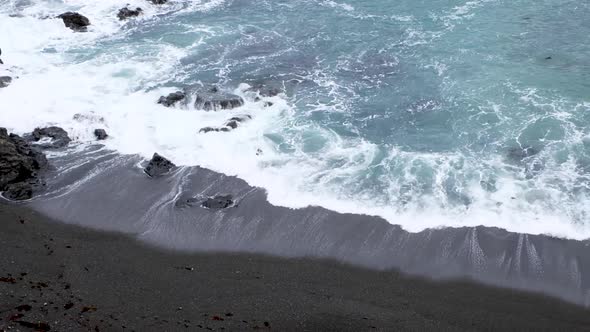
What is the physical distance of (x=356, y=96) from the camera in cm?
3269

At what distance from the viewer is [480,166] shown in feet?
86.5

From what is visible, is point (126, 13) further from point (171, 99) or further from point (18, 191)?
point (18, 191)

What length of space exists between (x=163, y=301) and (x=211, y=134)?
482 inches

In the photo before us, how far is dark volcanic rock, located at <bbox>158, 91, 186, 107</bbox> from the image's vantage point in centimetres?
3186

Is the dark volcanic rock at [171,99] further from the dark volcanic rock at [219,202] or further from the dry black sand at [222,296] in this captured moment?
the dry black sand at [222,296]

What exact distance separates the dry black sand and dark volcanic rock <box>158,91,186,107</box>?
11.9 meters

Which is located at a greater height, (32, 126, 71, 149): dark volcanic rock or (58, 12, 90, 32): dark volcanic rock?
(58, 12, 90, 32): dark volcanic rock

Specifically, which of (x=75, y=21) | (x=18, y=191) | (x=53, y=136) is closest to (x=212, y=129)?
(x=53, y=136)

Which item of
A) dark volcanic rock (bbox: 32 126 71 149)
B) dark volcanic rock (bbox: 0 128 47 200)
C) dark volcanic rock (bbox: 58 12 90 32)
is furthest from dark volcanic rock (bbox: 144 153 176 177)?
dark volcanic rock (bbox: 58 12 90 32)

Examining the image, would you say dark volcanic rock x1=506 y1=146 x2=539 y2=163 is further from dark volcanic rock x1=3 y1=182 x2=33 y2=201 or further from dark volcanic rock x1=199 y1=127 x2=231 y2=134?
dark volcanic rock x1=3 y1=182 x2=33 y2=201

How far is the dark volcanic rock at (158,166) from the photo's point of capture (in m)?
26.1

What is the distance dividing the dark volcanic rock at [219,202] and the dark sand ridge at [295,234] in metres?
0.31

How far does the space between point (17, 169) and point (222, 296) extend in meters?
12.5

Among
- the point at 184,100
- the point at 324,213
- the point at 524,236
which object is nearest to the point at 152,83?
the point at 184,100
